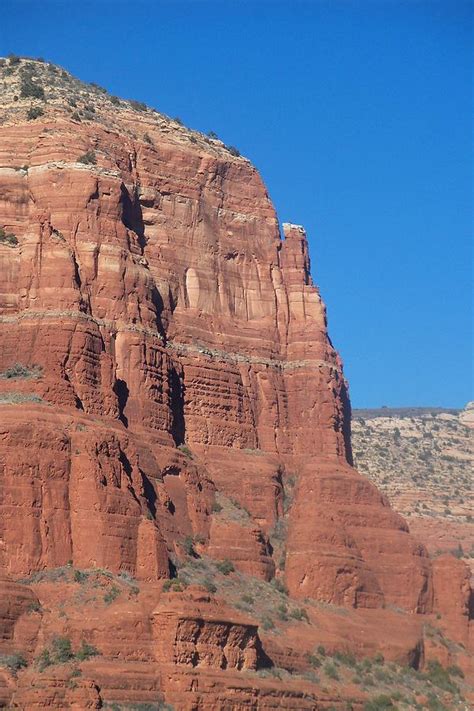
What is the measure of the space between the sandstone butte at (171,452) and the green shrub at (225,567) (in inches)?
3.0

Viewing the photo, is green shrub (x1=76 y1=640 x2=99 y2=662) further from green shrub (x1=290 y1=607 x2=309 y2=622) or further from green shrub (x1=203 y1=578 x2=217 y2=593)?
green shrub (x1=290 y1=607 x2=309 y2=622)

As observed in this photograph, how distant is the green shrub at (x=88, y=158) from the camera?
108m

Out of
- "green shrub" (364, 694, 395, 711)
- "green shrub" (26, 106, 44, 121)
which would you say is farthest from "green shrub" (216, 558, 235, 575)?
"green shrub" (26, 106, 44, 121)

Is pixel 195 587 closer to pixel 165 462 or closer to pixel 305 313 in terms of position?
pixel 165 462

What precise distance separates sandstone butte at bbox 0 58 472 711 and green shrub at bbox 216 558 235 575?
77mm

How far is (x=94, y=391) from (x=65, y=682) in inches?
757

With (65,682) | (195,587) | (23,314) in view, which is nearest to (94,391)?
(23,314)

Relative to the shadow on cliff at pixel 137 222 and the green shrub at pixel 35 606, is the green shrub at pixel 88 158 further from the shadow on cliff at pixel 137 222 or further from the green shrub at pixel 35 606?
the green shrub at pixel 35 606

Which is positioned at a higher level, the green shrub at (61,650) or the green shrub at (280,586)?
the green shrub at (280,586)

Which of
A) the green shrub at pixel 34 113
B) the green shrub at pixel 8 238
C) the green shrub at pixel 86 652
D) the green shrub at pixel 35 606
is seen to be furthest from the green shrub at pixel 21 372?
the green shrub at pixel 34 113

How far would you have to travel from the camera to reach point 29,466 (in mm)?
93000

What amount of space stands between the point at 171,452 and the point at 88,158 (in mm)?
14957

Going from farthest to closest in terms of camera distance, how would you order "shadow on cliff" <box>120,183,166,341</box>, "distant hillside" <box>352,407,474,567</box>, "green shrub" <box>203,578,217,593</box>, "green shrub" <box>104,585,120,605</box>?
"distant hillside" <box>352,407,474,567</box> → "shadow on cliff" <box>120,183,166,341</box> → "green shrub" <box>203,578,217,593</box> → "green shrub" <box>104,585,120,605</box>

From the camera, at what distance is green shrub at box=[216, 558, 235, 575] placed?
10206cm
